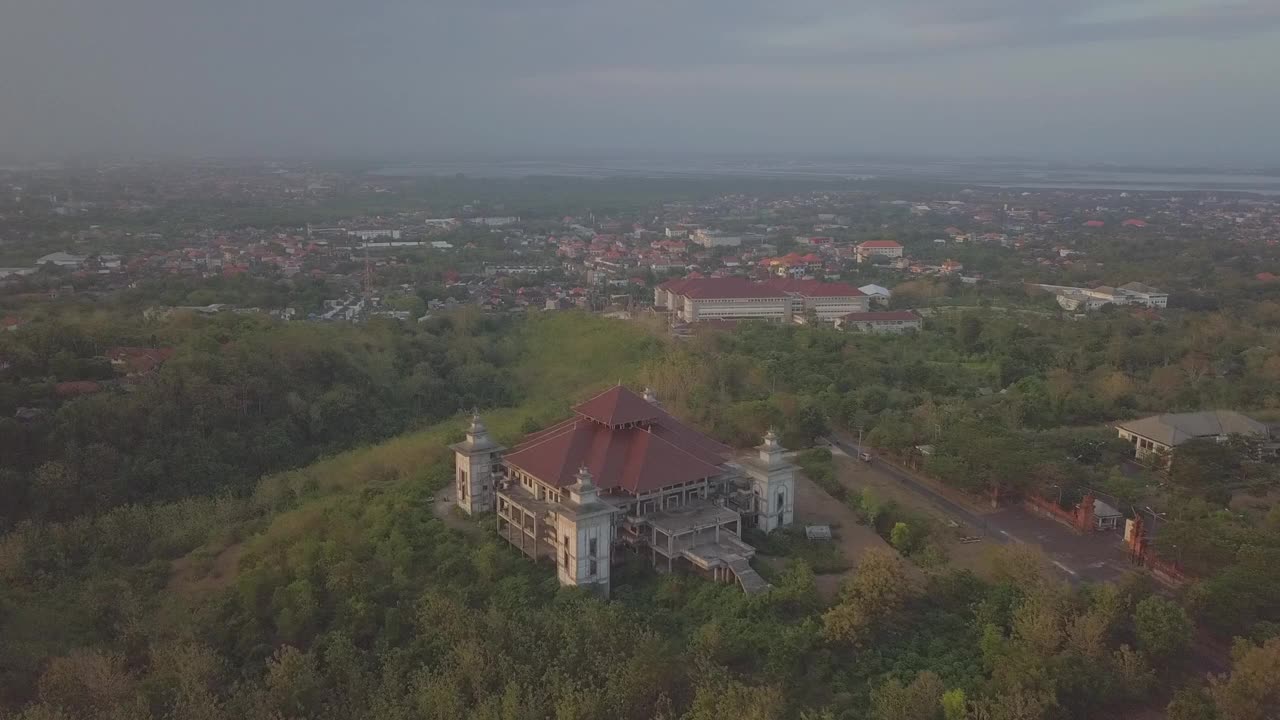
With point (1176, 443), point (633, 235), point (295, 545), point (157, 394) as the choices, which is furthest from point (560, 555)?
point (633, 235)

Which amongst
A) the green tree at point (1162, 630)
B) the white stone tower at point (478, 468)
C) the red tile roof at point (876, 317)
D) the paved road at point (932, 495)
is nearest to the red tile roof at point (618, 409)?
the white stone tower at point (478, 468)

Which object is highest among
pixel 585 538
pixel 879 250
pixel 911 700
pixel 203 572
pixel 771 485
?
pixel 879 250

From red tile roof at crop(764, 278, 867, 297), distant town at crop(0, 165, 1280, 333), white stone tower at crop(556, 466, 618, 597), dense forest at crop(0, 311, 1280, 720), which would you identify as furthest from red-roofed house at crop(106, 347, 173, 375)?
red tile roof at crop(764, 278, 867, 297)

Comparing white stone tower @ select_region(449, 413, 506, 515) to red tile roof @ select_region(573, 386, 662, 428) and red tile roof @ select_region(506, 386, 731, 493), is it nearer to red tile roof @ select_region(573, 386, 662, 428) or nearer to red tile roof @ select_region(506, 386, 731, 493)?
red tile roof @ select_region(506, 386, 731, 493)

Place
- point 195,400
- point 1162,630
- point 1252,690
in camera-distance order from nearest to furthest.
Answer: point 1252,690
point 1162,630
point 195,400

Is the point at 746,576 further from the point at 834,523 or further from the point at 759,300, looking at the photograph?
the point at 759,300

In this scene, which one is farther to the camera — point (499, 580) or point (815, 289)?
point (815, 289)

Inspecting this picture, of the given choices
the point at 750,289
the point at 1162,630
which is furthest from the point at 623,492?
the point at 750,289
